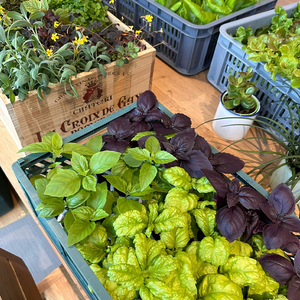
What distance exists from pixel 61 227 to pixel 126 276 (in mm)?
142

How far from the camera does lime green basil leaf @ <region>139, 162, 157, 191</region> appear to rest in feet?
1.55

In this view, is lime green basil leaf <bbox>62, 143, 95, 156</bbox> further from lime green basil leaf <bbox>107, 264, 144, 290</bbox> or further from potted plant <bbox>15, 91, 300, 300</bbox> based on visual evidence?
lime green basil leaf <bbox>107, 264, 144, 290</bbox>

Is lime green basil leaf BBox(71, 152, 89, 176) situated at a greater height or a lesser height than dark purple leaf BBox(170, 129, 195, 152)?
lesser

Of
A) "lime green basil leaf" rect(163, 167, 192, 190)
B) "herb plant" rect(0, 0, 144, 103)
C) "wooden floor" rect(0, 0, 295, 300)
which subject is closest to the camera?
"lime green basil leaf" rect(163, 167, 192, 190)

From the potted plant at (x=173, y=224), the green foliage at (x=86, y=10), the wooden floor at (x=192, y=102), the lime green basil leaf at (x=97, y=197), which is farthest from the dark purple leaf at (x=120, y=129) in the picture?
the green foliage at (x=86, y=10)

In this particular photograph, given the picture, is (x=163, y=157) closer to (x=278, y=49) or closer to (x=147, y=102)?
(x=147, y=102)

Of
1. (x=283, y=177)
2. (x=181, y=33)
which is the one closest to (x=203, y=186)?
(x=283, y=177)

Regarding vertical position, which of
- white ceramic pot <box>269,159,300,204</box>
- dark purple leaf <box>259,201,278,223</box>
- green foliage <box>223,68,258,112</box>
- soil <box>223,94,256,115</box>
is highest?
dark purple leaf <box>259,201,278,223</box>

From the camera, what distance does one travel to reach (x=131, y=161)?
53cm

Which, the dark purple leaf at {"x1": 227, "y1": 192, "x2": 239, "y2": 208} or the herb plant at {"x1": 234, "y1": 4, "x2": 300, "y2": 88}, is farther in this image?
the herb plant at {"x1": 234, "y1": 4, "x2": 300, "y2": 88}

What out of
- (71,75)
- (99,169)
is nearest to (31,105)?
(71,75)

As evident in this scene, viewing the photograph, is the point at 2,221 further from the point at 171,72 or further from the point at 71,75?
the point at 171,72

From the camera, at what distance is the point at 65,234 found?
444 millimetres

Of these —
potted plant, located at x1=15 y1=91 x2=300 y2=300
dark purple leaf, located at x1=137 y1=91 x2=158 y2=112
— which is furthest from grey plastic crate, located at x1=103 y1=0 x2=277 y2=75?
potted plant, located at x1=15 y1=91 x2=300 y2=300
